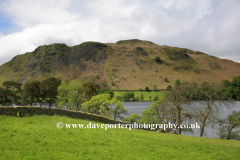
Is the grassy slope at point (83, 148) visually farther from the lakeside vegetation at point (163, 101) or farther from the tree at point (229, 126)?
the tree at point (229, 126)

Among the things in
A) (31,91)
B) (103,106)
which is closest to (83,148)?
(103,106)

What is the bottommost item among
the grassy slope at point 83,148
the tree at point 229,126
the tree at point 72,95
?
the tree at point 229,126

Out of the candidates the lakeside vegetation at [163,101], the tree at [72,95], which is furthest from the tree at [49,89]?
the tree at [72,95]

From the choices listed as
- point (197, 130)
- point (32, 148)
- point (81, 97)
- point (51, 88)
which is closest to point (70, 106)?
point (81, 97)

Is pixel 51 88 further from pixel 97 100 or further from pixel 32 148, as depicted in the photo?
pixel 32 148

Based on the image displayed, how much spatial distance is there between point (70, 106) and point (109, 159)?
51265 millimetres

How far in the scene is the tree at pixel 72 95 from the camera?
191ft

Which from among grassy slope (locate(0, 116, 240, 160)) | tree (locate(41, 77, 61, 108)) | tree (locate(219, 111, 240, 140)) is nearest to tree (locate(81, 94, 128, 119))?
tree (locate(41, 77, 61, 108))

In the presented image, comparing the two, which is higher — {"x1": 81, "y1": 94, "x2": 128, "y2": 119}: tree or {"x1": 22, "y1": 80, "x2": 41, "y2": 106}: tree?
{"x1": 22, "y1": 80, "x2": 41, "y2": 106}: tree

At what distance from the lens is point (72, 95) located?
5847 cm

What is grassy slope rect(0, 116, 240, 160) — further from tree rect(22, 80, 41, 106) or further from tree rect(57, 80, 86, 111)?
tree rect(22, 80, 41, 106)

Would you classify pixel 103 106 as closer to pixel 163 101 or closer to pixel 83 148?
pixel 163 101

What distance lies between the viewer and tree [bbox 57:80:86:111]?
58.3 m

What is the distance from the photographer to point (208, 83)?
112 feet
